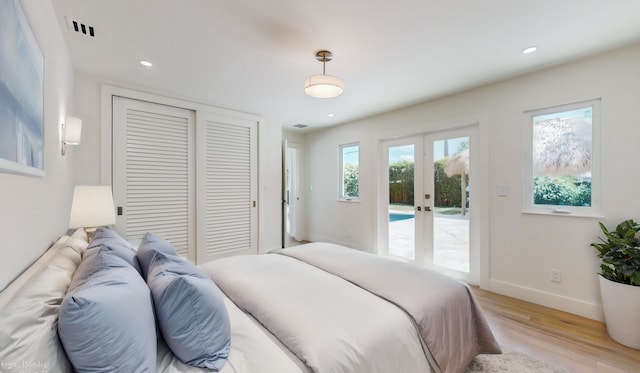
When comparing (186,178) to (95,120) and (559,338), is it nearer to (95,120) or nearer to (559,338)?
(95,120)

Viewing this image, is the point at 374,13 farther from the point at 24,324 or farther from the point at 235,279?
the point at 24,324

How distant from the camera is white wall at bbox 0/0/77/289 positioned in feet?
3.33

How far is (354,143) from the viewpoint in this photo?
4805 millimetres

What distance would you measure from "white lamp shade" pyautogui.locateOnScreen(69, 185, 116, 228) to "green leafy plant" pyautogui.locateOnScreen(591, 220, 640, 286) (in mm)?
4181

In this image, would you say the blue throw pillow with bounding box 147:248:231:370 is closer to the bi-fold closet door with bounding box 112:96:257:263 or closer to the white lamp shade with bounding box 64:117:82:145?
the white lamp shade with bounding box 64:117:82:145

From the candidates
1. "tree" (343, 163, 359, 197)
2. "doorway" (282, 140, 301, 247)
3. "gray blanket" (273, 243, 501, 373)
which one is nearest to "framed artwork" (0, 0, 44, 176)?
"gray blanket" (273, 243, 501, 373)

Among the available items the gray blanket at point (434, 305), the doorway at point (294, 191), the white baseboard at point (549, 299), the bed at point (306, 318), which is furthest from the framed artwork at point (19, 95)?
the doorway at point (294, 191)

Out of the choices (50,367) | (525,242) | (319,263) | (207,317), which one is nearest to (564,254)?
(525,242)

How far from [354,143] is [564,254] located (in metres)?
3.17

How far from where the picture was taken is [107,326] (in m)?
0.78

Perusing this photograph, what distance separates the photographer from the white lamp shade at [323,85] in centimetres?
210

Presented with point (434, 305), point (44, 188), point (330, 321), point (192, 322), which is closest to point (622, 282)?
point (434, 305)

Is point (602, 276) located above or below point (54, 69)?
below

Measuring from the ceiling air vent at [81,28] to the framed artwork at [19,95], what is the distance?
827 millimetres
